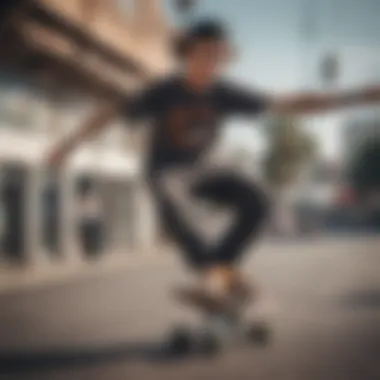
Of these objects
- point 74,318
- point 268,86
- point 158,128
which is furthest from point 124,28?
point 74,318

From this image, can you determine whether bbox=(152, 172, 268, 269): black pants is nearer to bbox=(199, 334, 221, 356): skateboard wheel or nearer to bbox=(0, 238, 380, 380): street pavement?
bbox=(0, 238, 380, 380): street pavement

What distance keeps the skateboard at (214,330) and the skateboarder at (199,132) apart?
7cm

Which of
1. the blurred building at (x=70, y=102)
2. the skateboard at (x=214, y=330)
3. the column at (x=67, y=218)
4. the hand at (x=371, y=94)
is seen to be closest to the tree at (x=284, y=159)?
the hand at (x=371, y=94)

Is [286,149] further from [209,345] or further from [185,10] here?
[209,345]

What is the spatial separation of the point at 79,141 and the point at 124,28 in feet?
1.41

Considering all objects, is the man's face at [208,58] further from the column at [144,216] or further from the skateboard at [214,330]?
the skateboard at [214,330]

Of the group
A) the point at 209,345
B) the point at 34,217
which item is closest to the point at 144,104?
the point at 34,217

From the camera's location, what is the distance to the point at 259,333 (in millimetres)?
2670

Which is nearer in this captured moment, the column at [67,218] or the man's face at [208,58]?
the man's face at [208,58]

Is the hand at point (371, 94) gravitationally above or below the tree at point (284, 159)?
above

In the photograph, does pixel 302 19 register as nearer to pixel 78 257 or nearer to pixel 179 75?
pixel 179 75

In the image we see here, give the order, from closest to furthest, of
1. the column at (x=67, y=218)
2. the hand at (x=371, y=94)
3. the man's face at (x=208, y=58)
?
the hand at (x=371, y=94)
the man's face at (x=208, y=58)
the column at (x=67, y=218)

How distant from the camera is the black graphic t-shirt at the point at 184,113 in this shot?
8.72 feet

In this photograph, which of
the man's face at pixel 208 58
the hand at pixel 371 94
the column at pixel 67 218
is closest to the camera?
the hand at pixel 371 94
